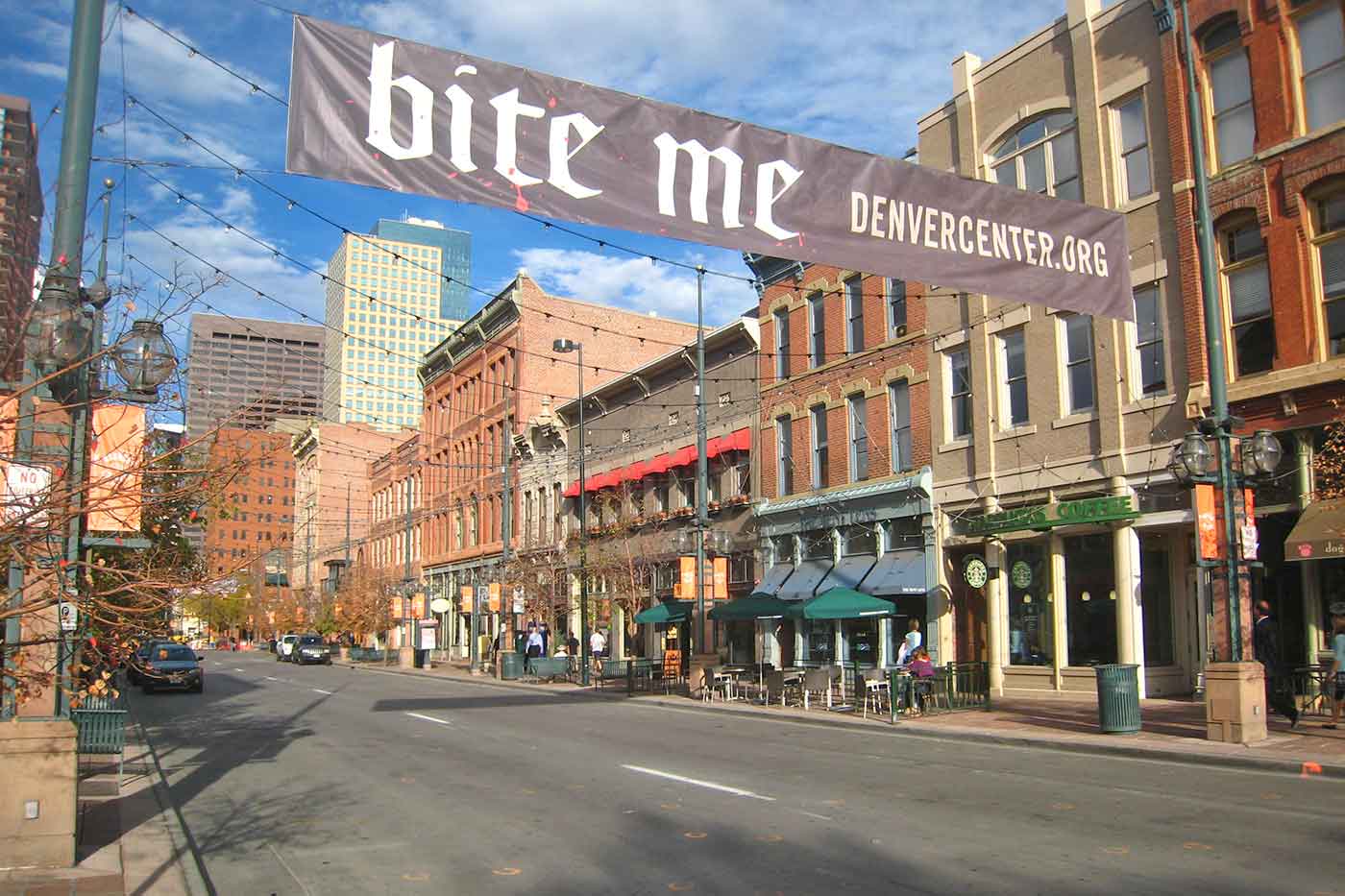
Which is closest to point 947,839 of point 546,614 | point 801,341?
point 801,341

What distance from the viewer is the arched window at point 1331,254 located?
1903 centimetres

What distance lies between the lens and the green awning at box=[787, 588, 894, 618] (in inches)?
936

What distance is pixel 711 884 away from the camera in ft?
24.7

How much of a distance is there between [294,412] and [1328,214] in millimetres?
17872

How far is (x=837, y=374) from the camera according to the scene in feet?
102

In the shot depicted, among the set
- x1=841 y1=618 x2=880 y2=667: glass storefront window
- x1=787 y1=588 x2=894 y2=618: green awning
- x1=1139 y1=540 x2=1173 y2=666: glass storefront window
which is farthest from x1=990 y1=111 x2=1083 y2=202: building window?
x1=841 y1=618 x2=880 y2=667: glass storefront window

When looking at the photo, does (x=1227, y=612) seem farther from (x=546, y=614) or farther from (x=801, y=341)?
(x=546, y=614)

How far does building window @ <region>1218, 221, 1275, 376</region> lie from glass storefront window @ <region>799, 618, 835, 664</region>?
13615mm

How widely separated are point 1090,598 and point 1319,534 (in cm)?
604

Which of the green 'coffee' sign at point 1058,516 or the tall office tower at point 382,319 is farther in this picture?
the tall office tower at point 382,319

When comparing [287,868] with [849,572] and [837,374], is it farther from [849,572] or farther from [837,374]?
[837,374]

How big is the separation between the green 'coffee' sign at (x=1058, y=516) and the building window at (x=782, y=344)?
9.18 m

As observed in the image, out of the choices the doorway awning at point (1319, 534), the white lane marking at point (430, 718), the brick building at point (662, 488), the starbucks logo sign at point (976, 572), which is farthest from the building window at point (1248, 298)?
the white lane marking at point (430, 718)

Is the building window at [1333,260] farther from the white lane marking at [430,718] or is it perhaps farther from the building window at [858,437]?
the white lane marking at [430,718]
